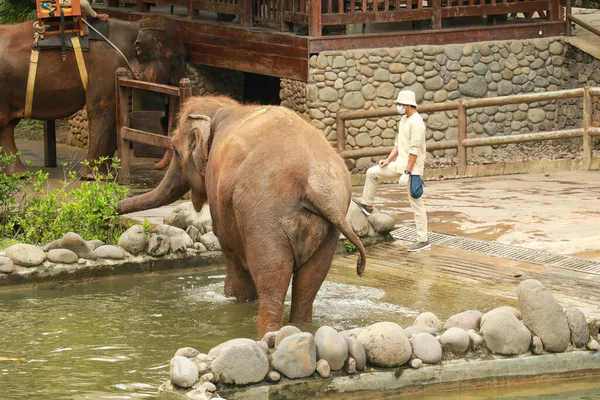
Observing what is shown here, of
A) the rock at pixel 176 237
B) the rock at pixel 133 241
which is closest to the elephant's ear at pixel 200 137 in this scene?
the rock at pixel 133 241

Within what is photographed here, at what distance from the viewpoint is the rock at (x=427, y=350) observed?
8086 mm

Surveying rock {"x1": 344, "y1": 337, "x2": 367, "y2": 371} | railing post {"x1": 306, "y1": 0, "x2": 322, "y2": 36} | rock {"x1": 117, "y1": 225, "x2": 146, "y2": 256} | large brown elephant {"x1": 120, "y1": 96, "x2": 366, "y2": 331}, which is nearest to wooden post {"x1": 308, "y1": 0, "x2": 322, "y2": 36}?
railing post {"x1": 306, "y1": 0, "x2": 322, "y2": 36}

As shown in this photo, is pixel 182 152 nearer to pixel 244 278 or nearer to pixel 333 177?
pixel 244 278

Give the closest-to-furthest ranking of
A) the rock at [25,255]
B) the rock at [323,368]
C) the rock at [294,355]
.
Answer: the rock at [294,355], the rock at [323,368], the rock at [25,255]

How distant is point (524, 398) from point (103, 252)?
4.57 m

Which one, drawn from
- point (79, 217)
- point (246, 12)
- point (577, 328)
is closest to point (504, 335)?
point (577, 328)

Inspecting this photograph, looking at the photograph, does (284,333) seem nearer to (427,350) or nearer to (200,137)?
(427,350)

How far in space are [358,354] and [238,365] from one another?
31.3 inches

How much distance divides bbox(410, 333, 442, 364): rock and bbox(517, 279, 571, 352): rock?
714 millimetres

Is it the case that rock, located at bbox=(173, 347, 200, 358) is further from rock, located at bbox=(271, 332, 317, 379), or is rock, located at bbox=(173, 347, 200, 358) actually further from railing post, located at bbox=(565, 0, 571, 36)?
railing post, located at bbox=(565, 0, 571, 36)

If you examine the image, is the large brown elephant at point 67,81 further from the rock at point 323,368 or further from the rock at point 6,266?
the rock at point 323,368

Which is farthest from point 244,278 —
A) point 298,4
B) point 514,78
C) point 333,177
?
point 514,78

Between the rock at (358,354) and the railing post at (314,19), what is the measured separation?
29.8 ft

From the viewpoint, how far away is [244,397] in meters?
7.57
